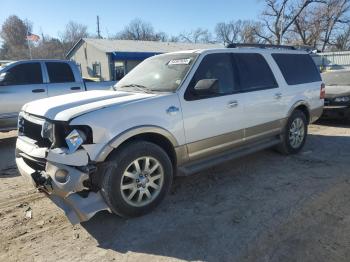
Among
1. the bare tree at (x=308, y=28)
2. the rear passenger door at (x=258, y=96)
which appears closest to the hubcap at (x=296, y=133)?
the rear passenger door at (x=258, y=96)

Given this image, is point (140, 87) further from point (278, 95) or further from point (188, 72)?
point (278, 95)

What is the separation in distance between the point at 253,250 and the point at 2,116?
635cm

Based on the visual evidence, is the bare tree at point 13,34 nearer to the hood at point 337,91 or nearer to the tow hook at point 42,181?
the hood at point 337,91

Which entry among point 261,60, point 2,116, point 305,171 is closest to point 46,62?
point 2,116

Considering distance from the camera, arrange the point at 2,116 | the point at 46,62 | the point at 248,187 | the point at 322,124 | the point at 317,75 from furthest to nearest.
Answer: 1. the point at 322,124
2. the point at 46,62
3. the point at 2,116
4. the point at 317,75
5. the point at 248,187

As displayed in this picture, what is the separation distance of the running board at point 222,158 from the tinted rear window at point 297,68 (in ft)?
3.71

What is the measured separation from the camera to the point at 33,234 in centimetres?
367

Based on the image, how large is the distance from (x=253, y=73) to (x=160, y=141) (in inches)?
80.5

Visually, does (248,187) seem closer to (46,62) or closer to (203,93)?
(203,93)

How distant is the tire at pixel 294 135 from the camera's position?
6.04 m

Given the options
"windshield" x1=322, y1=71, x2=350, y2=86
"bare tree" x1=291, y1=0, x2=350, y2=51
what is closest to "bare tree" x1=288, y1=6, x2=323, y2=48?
"bare tree" x1=291, y1=0, x2=350, y2=51

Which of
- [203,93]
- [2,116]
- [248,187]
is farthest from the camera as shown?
[2,116]

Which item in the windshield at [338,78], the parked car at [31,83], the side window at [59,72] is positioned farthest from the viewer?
the windshield at [338,78]

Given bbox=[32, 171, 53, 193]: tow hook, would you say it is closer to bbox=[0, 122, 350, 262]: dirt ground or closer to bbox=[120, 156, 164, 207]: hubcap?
bbox=[0, 122, 350, 262]: dirt ground
